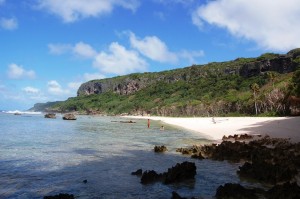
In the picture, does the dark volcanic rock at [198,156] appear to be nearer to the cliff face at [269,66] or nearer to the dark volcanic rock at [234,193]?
the dark volcanic rock at [234,193]

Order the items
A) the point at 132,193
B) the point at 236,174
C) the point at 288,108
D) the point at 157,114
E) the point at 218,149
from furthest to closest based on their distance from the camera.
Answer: the point at 157,114, the point at 288,108, the point at 218,149, the point at 236,174, the point at 132,193

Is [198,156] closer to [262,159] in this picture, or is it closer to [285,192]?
[262,159]

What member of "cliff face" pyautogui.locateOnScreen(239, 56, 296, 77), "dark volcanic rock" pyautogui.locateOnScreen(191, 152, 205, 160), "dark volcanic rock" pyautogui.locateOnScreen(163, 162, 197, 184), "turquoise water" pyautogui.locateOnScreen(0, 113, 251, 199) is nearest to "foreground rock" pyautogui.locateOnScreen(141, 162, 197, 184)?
"dark volcanic rock" pyautogui.locateOnScreen(163, 162, 197, 184)

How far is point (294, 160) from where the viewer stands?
1916 centimetres

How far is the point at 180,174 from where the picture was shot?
53.7ft

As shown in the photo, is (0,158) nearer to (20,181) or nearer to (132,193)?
(20,181)

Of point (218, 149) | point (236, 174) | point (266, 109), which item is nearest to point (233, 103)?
point (266, 109)

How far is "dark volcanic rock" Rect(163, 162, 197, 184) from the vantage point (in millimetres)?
15871

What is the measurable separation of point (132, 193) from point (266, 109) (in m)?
80.4

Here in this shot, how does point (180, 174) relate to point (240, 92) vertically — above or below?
below

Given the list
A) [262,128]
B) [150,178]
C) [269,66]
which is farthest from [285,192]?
[269,66]

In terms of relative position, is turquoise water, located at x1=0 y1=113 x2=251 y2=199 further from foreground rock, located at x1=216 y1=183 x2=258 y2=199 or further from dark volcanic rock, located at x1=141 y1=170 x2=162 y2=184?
foreground rock, located at x1=216 y1=183 x2=258 y2=199

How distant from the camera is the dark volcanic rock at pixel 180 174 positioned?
625 inches

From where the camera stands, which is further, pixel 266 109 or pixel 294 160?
pixel 266 109
